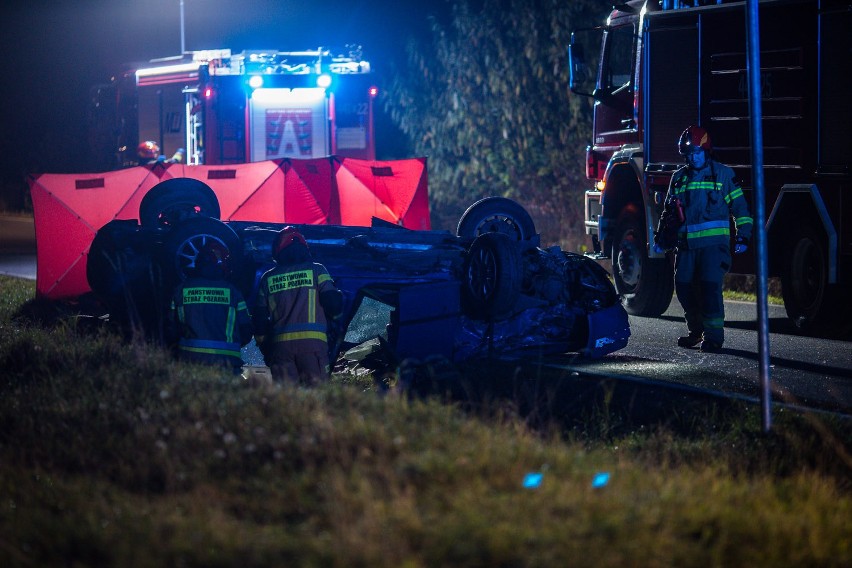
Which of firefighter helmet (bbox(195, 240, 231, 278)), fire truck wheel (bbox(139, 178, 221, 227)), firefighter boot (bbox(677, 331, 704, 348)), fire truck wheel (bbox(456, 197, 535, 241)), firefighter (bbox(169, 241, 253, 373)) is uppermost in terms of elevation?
fire truck wheel (bbox(139, 178, 221, 227))

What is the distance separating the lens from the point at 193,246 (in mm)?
8836

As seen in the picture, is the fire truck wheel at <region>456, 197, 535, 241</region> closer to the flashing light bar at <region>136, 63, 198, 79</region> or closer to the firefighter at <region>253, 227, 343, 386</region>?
the firefighter at <region>253, 227, 343, 386</region>

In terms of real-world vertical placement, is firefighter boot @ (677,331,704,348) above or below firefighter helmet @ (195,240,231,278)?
below

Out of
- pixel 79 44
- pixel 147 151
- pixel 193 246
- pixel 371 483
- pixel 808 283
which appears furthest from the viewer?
pixel 79 44

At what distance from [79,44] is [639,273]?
3948cm

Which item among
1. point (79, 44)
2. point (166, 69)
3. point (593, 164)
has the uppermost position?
point (79, 44)

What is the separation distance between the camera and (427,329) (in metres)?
8.78

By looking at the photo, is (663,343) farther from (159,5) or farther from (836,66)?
(159,5)

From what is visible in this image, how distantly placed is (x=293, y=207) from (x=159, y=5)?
31389mm

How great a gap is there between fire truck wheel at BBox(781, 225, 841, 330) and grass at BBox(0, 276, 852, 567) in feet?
12.6

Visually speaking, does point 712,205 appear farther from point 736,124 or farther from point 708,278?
point 736,124

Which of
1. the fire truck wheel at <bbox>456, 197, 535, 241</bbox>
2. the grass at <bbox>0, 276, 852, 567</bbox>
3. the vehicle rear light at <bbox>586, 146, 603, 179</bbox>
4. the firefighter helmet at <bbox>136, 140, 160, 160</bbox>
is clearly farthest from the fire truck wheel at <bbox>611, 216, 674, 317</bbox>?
the firefighter helmet at <bbox>136, 140, 160, 160</bbox>

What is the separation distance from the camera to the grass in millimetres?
A: 4082

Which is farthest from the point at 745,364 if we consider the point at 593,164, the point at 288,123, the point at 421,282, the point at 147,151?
the point at 147,151
